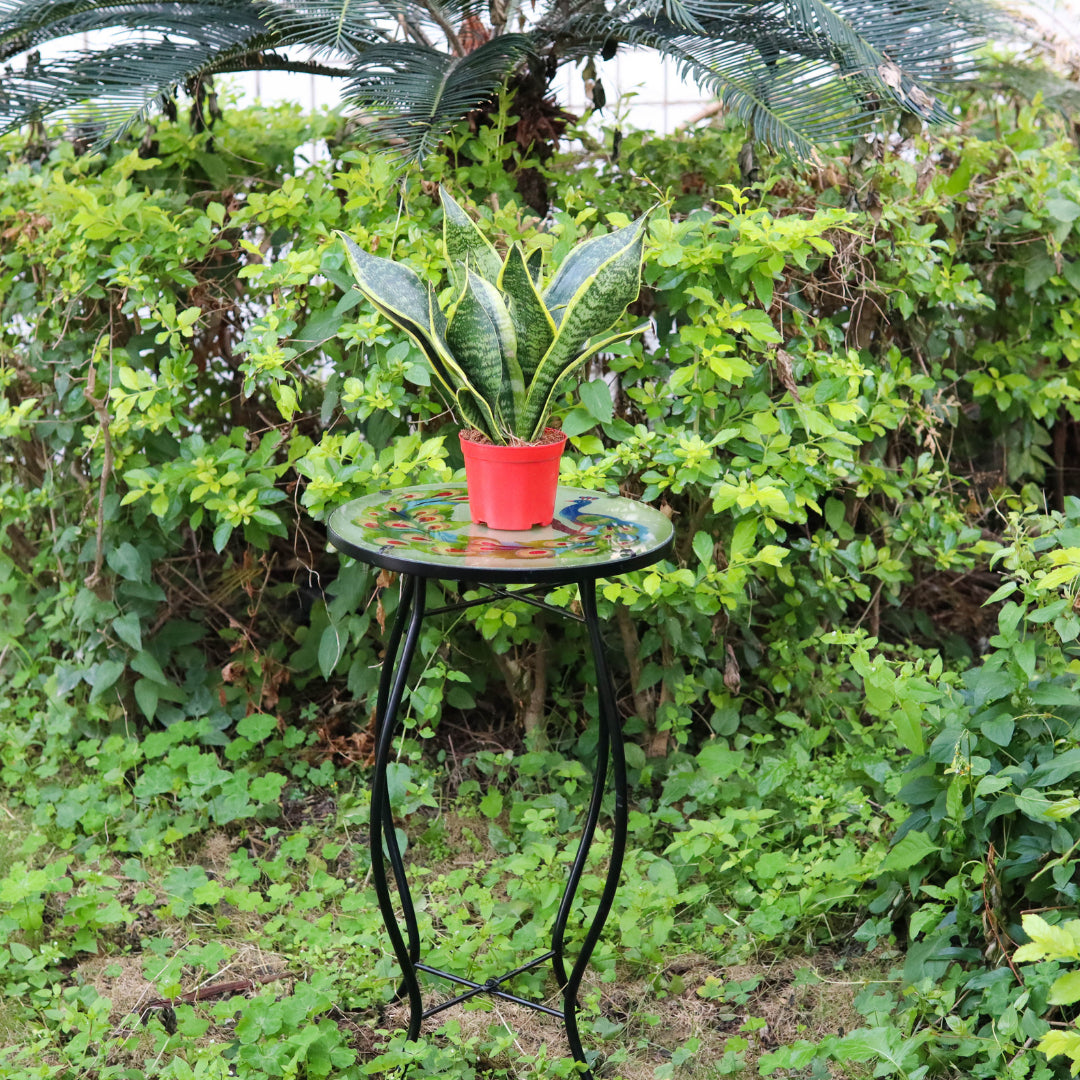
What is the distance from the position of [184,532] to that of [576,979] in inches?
74.1

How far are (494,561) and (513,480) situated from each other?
0.22 meters

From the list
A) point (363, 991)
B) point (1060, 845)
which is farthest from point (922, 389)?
point (363, 991)

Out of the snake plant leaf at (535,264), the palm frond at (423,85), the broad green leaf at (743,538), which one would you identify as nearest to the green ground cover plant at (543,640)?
the broad green leaf at (743,538)

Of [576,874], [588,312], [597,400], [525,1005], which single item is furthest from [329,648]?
[588,312]

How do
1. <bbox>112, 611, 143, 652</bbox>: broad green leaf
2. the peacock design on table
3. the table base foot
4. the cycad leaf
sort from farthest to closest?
<bbox>112, 611, 143, 652</bbox>: broad green leaf < the cycad leaf < the table base foot < the peacock design on table

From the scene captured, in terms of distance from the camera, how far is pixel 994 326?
3.78m

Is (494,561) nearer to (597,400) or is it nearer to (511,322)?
(511,322)

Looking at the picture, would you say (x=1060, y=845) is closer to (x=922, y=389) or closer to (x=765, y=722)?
(x=765, y=722)

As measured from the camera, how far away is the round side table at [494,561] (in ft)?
5.91

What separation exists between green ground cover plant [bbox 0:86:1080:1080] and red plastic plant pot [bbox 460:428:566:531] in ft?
2.22

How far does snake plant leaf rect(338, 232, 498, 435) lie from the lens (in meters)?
1.88

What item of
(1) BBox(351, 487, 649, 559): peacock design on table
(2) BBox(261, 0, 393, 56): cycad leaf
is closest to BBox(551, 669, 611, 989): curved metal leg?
(1) BBox(351, 487, 649, 559): peacock design on table

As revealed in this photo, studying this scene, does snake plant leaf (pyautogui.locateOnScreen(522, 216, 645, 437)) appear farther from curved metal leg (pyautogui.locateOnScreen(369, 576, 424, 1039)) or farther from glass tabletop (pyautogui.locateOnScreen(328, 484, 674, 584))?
curved metal leg (pyautogui.locateOnScreen(369, 576, 424, 1039))

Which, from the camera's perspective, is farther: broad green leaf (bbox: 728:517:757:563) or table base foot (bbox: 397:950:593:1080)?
broad green leaf (bbox: 728:517:757:563)
